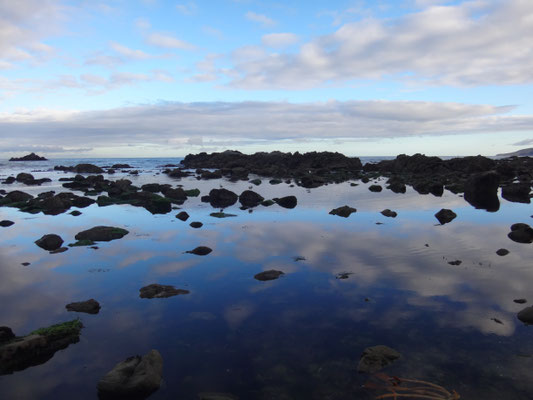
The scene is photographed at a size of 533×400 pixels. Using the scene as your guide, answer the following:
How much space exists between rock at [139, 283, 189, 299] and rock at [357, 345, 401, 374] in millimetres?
6467

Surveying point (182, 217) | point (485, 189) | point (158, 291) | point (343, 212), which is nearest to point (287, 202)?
point (343, 212)

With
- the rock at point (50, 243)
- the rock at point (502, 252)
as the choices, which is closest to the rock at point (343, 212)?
the rock at point (502, 252)

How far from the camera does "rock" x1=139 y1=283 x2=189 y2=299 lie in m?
11.4

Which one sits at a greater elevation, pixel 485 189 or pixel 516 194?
pixel 485 189

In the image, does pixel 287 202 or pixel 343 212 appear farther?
pixel 287 202

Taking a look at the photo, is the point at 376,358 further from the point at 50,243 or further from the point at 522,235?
the point at 50,243

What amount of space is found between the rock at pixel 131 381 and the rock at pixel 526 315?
9663 millimetres

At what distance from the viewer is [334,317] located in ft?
32.1

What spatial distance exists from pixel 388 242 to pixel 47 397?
15.6 metres

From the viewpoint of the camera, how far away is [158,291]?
1162 centimetres

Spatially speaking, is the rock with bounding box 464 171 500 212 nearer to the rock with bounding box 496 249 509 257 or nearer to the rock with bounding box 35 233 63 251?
the rock with bounding box 496 249 509 257

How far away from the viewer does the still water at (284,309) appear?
7.17 m

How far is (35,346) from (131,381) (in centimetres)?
307

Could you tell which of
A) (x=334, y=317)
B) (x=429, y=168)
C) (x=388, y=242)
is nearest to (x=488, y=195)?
(x=388, y=242)
